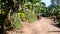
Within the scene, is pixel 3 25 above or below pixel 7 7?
below

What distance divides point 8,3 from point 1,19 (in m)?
3.39

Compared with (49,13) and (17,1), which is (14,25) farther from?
(49,13)

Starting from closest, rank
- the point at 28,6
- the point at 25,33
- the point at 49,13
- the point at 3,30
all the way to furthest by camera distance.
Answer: the point at 3,30 < the point at 25,33 < the point at 28,6 < the point at 49,13

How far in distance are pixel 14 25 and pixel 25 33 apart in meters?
1.23

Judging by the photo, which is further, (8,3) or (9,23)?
(9,23)

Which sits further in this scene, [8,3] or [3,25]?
[3,25]

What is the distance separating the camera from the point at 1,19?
54.5ft

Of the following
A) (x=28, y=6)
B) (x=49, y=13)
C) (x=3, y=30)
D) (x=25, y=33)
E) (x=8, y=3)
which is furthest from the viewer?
(x=49, y=13)

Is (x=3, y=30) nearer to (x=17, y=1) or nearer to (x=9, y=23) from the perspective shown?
(x=9, y=23)

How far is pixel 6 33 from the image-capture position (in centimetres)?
1498

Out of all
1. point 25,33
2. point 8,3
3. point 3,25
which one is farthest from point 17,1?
point 25,33

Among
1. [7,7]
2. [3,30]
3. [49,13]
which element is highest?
[7,7]

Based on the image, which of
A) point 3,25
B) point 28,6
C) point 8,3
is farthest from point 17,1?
point 28,6

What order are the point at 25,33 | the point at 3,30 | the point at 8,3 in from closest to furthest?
the point at 8,3
the point at 3,30
the point at 25,33
